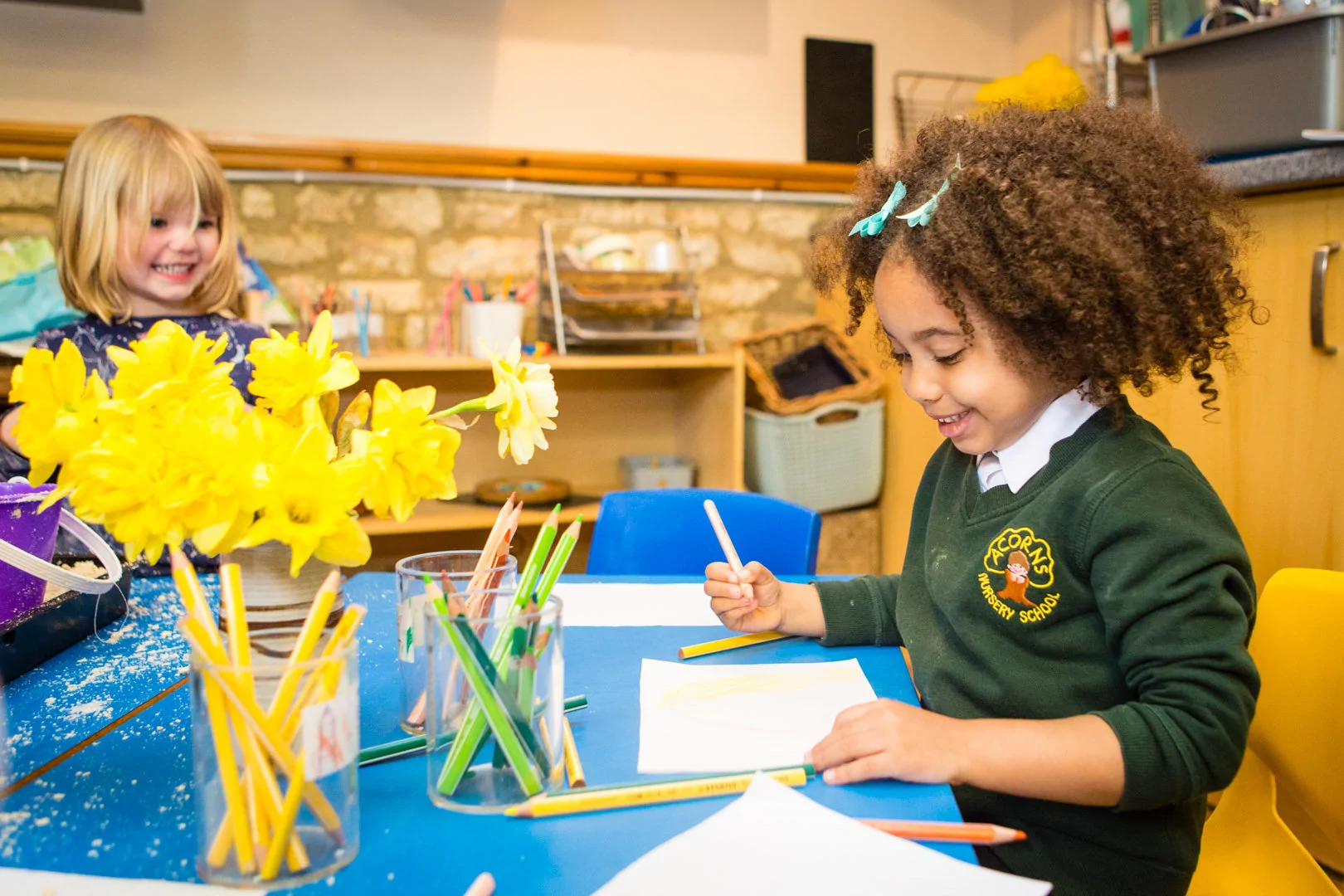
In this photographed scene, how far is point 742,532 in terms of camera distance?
1500 millimetres

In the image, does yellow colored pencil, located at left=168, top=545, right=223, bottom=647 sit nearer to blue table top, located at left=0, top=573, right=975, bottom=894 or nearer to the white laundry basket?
blue table top, located at left=0, top=573, right=975, bottom=894

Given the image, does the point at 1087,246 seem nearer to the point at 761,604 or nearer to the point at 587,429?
the point at 761,604

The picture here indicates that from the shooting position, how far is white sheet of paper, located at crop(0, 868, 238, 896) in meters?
0.57

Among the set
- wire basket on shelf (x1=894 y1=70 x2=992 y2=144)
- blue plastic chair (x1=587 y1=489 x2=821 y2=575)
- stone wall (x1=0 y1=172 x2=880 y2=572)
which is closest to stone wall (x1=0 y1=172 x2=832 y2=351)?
stone wall (x1=0 y1=172 x2=880 y2=572)

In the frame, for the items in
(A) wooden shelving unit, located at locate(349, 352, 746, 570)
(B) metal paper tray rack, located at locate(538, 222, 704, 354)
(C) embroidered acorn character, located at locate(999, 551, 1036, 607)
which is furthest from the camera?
(B) metal paper tray rack, located at locate(538, 222, 704, 354)

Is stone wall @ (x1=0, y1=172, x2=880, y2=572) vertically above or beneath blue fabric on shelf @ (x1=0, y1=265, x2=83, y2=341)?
above

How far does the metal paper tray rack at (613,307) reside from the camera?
2666 mm

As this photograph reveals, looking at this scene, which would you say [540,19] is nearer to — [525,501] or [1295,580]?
[525,501]

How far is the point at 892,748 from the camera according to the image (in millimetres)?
712

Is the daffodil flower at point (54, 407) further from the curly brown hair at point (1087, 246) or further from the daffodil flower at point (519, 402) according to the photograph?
the curly brown hair at point (1087, 246)

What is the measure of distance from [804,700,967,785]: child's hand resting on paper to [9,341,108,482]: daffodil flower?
1.72 feet

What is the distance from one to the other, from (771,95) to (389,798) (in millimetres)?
2755

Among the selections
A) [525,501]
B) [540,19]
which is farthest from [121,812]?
[540,19]

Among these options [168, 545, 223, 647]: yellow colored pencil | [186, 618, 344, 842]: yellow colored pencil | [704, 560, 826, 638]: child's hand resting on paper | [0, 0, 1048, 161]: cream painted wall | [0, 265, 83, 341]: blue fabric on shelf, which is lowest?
[704, 560, 826, 638]: child's hand resting on paper
